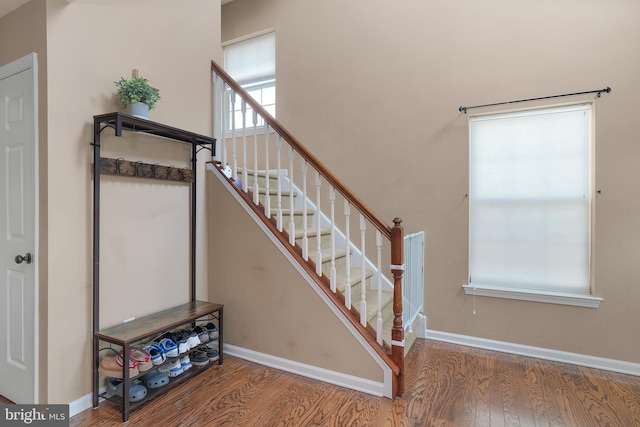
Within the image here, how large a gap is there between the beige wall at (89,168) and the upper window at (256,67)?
129 cm

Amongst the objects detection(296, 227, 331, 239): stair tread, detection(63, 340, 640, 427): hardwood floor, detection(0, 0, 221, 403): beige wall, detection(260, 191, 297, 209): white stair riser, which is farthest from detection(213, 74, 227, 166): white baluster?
detection(63, 340, 640, 427): hardwood floor

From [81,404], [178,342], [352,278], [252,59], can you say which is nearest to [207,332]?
[178,342]

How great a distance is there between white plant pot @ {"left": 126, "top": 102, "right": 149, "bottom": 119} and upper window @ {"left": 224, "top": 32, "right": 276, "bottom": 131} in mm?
1713

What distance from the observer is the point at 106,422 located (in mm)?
1837

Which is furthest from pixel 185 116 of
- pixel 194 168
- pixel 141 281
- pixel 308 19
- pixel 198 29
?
pixel 308 19

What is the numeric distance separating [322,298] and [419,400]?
2.91 feet

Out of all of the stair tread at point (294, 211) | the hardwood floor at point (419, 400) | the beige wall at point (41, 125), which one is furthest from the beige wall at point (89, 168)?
the stair tread at point (294, 211)

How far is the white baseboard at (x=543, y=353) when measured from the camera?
2432 millimetres

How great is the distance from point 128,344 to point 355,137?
259cm

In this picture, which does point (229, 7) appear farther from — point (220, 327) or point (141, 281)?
point (220, 327)

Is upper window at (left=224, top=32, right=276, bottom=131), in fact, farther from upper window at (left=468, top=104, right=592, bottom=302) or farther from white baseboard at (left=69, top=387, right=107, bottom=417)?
white baseboard at (left=69, top=387, right=107, bottom=417)

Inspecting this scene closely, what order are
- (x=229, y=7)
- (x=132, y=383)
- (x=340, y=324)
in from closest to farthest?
(x=132, y=383) < (x=340, y=324) < (x=229, y=7)

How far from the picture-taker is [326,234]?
3.13m

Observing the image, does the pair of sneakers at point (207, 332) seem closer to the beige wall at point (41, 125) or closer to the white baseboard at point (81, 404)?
the white baseboard at point (81, 404)
